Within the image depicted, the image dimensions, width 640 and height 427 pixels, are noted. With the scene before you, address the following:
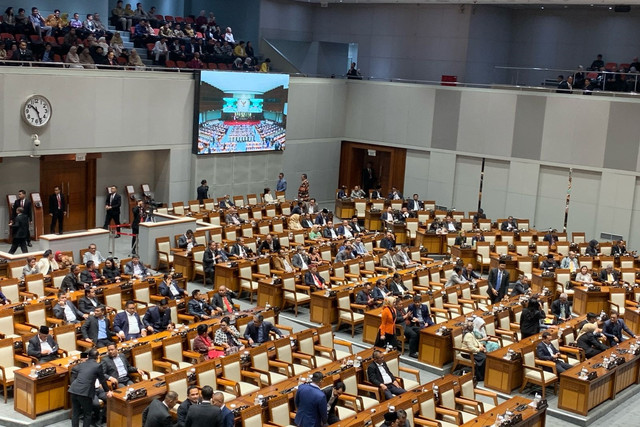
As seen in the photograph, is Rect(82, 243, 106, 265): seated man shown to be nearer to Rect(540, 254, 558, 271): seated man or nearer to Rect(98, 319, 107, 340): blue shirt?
Rect(98, 319, 107, 340): blue shirt

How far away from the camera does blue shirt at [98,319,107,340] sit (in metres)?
12.3

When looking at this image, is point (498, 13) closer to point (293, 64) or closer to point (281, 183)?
point (293, 64)

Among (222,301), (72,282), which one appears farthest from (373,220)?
(72,282)

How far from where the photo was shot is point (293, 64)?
30828 millimetres

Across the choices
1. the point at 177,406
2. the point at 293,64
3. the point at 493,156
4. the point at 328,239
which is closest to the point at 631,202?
the point at 493,156

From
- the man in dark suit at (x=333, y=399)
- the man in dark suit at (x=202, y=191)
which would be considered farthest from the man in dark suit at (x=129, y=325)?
the man in dark suit at (x=202, y=191)

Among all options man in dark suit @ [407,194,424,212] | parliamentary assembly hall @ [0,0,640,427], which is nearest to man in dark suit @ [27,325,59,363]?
parliamentary assembly hall @ [0,0,640,427]

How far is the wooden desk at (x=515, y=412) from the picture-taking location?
10430 mm

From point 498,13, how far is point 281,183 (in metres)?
10.7

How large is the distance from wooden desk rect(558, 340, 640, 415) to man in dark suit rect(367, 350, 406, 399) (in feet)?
8.67

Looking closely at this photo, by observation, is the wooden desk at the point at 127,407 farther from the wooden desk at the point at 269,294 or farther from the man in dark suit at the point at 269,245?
the man in dark suit at the point at 269,245

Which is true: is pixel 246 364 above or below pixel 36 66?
below

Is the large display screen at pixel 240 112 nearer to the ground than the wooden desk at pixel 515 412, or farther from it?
farther from it

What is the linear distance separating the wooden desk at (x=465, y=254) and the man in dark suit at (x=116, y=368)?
10964 mm
